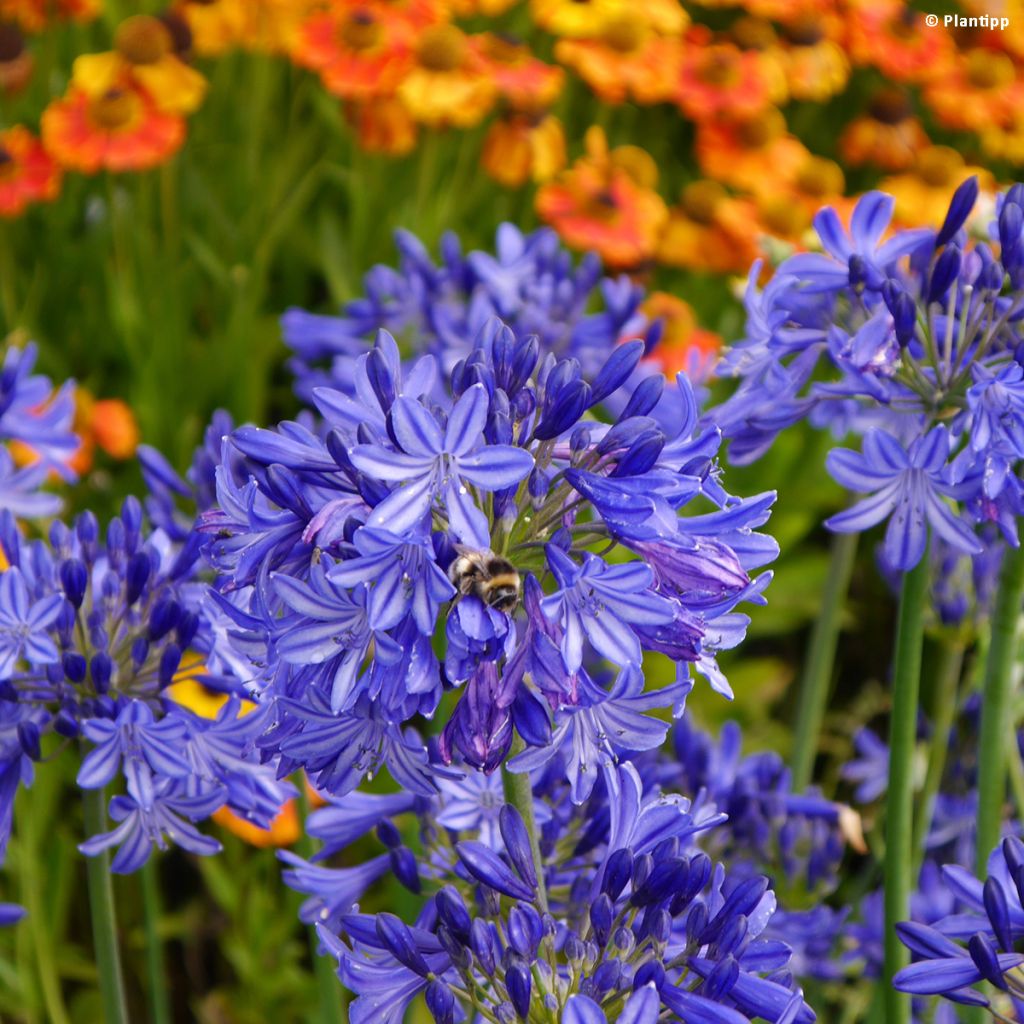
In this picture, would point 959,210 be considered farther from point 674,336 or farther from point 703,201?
point 703,201

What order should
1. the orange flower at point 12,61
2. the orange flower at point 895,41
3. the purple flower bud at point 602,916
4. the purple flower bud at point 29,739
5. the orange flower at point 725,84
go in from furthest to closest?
the orange flower at point 895,41 < the orange flower at point 725,84 < the orange flower at point 12,61 < the purple flower bud at point 29,739 < the purple flower bud at point 602,916

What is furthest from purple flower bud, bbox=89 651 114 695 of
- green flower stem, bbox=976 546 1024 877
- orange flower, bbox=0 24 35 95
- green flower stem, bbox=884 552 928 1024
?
orange flower, bbox=0 24 35 95

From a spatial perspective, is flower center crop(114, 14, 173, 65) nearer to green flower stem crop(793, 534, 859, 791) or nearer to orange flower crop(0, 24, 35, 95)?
orange flower crop(0, 24, 35, 95)

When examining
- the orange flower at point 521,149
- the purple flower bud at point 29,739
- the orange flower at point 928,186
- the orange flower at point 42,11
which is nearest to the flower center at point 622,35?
the orange flower at point 521,149

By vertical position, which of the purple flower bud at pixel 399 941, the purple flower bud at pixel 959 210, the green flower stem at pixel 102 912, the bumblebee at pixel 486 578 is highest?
the purple flower bud at pixel 959 210

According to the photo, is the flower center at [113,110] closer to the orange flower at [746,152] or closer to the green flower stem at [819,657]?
the orange flower at [746,152]

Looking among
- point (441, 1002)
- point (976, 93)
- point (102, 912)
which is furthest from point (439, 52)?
point (441, 1002)
